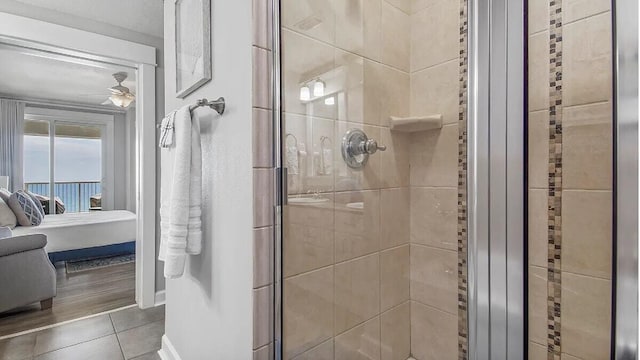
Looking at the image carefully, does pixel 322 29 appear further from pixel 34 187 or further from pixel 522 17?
pixel 34 187

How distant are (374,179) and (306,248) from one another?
40 centimetres

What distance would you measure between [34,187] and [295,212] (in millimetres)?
6361

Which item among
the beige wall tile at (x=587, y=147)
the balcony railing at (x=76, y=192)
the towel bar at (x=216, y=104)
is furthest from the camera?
the balcony railing at (x=76, y=192)

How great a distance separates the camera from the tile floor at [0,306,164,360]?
194cm

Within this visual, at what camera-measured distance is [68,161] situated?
18.9 feet

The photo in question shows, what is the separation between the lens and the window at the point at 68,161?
5.39m

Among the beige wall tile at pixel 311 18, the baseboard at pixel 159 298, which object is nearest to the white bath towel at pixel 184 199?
the beige wall tile at pixel 311 18

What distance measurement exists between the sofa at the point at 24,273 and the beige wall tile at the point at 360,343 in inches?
98.6

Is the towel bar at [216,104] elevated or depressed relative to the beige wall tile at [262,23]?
depressed

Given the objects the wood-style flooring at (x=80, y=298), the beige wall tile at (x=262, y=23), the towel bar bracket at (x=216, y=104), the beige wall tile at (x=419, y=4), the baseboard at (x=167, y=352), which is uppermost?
the beige wall tile at (x=419, y=4)

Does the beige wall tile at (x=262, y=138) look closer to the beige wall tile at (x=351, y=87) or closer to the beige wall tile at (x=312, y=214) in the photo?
the beige wall tile at (x=312, y=214)

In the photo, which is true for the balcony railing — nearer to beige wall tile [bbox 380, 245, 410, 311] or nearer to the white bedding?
the white bedding

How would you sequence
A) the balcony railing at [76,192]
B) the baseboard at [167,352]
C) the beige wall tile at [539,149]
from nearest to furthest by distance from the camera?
the beige wall tile at [539,149] → the baseboard at [167,352] → the balcony railing at [76,192]

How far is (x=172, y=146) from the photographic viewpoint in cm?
144
